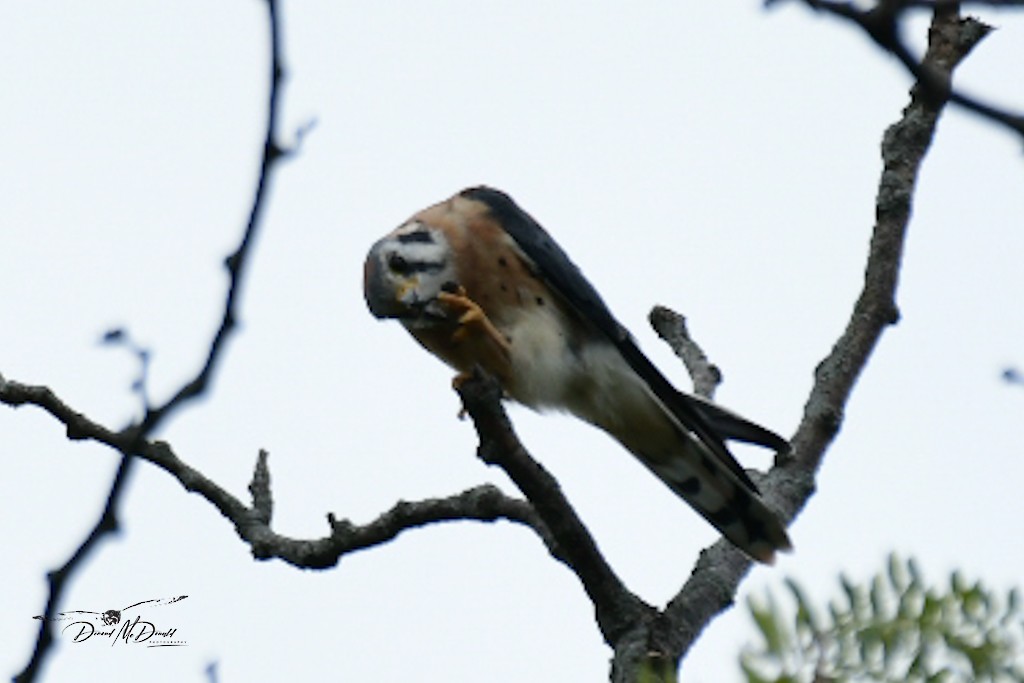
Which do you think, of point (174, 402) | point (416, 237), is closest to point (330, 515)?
point (416, 237)

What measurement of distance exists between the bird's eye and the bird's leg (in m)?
0.12

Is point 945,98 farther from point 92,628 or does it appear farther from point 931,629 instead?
point 92,628

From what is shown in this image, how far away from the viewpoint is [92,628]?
2.97 meters

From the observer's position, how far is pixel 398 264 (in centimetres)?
436

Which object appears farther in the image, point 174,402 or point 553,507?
point 553,507

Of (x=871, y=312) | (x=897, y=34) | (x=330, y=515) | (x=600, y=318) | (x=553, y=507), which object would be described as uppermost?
(x=600, y=318)

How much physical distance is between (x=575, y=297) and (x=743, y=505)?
948mm

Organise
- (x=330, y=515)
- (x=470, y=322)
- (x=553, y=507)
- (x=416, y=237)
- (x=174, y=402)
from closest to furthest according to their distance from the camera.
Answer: (x=174, y=402) → (x=553, y=507) → (x=330, y=515) → (x=470, y=322) → (x=416, y=237)

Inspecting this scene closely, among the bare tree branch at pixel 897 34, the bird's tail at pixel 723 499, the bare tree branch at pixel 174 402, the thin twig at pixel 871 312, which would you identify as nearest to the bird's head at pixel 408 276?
the bird's tail at pixel 723 499

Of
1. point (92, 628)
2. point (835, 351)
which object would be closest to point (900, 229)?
point (835, 351)

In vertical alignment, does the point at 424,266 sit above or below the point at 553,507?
above

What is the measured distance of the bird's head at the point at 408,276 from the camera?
170 inches

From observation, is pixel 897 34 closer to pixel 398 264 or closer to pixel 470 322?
pixel 470 322

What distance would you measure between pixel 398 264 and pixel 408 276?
4cm
